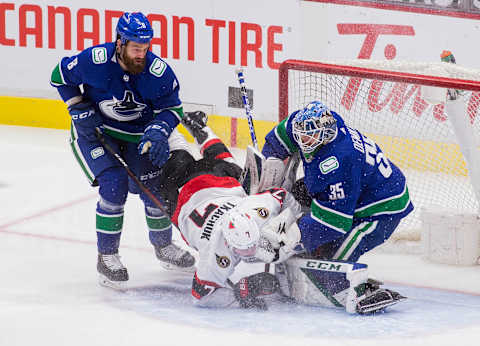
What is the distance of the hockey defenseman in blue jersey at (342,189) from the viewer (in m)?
3.80

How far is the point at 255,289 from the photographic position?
403 cm

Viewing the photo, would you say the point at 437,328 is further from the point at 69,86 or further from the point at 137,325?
the point at 69,86

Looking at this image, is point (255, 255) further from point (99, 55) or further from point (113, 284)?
point (99, 55)

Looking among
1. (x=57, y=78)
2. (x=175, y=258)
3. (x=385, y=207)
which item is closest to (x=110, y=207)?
(x=175, y=258)

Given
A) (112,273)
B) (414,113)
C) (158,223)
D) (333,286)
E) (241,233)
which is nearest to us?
(241,233)

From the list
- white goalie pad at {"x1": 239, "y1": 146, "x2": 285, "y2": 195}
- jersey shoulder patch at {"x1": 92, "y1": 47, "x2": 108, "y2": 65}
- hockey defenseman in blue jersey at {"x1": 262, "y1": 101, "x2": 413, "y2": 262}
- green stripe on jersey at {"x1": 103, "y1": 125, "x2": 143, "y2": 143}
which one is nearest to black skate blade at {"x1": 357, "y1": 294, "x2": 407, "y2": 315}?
hockey defenseman in blue jersey at {"x1": 262, "y1": 101, "x2": 413, "y2": 262}

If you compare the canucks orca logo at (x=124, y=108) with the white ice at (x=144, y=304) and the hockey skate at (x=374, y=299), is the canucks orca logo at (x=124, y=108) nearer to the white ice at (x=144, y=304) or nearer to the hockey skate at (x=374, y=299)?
the white ice at (x=144, y=304)

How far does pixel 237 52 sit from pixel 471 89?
250 centimetres

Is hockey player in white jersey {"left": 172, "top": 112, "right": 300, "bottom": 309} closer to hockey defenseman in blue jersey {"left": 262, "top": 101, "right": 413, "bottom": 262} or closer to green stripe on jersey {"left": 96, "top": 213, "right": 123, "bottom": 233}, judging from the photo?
hockey defenseman in blue jersey {"left": 262, "top": 101, "right": 413, "bottom": 262}

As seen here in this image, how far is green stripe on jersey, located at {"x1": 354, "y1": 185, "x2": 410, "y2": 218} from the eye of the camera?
4.00 metres

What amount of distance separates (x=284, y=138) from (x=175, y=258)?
79 cm

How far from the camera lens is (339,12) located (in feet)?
20.3

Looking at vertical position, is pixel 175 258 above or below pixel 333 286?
below

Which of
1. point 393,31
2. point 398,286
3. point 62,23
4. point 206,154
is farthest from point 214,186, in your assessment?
point 62,23
